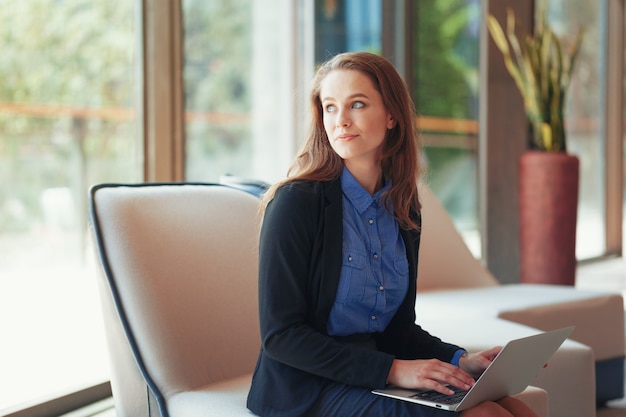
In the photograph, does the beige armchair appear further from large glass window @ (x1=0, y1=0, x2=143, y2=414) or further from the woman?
large glass window @ (x1=0, y1=0, x2=143, y2=414)

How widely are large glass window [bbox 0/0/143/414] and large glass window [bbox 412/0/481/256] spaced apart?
7.94 feet

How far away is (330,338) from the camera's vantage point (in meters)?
1.69

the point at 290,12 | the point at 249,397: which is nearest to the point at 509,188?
the point at 290,12

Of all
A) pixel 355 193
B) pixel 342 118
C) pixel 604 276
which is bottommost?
pixel 604 276

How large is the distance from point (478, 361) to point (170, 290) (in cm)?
79

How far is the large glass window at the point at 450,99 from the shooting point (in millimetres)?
5504

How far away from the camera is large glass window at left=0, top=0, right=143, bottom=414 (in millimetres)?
2930

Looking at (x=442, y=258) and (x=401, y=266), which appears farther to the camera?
(x=442, y=258)

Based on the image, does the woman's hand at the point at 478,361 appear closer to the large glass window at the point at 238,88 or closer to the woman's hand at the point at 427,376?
the woman's hand at the point at 427,376

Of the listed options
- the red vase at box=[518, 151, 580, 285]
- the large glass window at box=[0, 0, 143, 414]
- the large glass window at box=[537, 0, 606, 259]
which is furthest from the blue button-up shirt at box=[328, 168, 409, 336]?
the large glass window at box=[537, 0, 606, 259]

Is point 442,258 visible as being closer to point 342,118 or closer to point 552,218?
point 552,218

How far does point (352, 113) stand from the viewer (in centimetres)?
180

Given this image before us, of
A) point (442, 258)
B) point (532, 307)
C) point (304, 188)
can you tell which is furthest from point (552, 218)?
point (304, 188)

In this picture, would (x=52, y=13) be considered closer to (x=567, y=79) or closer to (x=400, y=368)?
(x=400, y=368)
